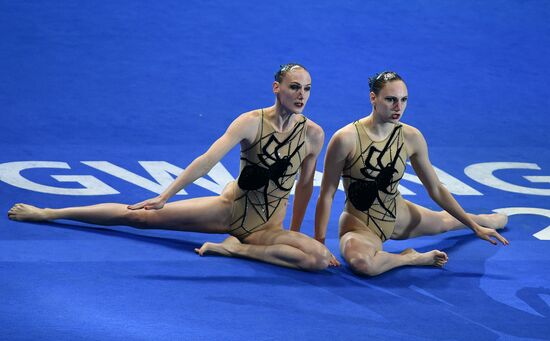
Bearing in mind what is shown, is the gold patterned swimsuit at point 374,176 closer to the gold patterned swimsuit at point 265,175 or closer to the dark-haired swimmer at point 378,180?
the dark-haired swimmer at point 378,180

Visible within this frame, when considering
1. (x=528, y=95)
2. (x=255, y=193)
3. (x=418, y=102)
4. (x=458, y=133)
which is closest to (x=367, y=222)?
(x=255, y=193)

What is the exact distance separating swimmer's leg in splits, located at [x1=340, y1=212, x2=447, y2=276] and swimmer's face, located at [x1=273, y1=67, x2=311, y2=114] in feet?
2.80

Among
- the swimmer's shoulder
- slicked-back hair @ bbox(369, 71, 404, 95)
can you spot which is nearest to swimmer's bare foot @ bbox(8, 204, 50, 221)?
the swimmer's shoulder

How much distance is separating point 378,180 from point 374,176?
0.04 metres

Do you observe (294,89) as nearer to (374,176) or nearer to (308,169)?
(308,169)

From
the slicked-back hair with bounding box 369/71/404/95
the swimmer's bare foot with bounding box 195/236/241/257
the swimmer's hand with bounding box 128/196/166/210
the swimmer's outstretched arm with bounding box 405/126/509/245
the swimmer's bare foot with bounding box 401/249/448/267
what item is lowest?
the swimmer's bare foot with bounding box 195/236/241/257

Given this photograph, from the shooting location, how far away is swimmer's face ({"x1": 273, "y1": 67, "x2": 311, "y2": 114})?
6.33 metres

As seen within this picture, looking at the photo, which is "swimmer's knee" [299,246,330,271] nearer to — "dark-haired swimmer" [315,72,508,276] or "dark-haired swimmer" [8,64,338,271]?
"dark-haired swimmer" [8,64,338,271]

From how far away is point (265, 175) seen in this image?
6.46m

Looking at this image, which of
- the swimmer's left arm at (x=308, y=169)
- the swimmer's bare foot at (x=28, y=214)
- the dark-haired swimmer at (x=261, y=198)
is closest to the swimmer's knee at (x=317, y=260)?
the dark-haired swimmer at (x=261, y=198)

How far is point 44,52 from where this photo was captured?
34.4 ft

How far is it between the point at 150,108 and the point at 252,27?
2582mm

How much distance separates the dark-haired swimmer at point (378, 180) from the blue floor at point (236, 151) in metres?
0.16

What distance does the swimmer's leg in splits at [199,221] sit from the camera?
6.30 meters
